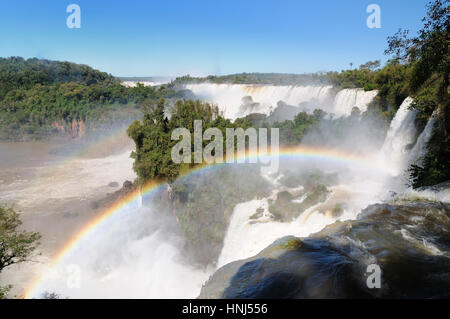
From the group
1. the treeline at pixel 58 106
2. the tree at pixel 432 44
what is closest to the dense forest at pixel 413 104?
the tree at pixel 432 44

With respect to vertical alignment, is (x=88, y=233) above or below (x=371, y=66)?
below

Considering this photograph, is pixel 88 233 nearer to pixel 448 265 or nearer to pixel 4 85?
pixel 448 265

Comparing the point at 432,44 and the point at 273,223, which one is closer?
the point at 432,44

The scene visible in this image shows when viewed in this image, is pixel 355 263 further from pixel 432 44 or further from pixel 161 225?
pixel 161 225

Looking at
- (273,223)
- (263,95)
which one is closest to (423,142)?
(273,223)

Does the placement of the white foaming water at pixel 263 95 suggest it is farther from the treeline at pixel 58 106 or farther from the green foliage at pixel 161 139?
the treeline at pixel 58 106
